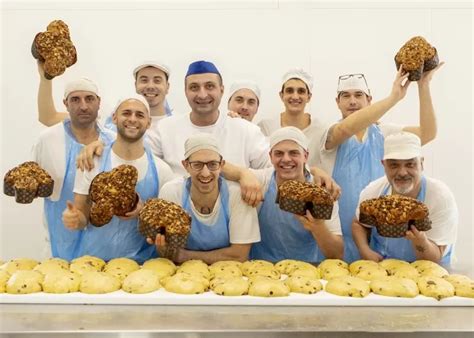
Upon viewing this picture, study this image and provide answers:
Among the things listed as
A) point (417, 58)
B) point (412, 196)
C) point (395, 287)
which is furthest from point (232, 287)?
point (417, 58)

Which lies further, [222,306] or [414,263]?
[414,263]

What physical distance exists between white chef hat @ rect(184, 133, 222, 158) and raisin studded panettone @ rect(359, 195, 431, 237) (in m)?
0.77

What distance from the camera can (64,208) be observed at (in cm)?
281

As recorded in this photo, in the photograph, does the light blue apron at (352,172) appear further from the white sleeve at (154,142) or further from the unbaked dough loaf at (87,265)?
the unbaked dough loaf at (87,265)

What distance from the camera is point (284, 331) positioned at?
1796 mm

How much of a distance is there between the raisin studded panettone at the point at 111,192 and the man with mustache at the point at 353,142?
0.89 m

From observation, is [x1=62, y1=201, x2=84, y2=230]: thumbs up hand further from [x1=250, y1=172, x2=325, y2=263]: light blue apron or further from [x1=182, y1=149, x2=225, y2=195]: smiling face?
[x1=250, y1=172, x2=325, y2=263]: light blue apron

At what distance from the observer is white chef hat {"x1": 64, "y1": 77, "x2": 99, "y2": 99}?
9.13 ft

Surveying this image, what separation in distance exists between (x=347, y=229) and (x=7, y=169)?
1.70 metres

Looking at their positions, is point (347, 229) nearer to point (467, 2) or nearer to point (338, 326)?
point (338, 326)

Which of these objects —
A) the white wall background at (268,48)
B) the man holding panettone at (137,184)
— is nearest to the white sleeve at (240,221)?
the man holding panettone at (137,184)

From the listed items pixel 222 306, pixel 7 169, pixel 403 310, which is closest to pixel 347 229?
pixel 403 310

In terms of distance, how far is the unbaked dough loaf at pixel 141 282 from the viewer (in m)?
2.19

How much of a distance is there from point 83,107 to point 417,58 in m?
1.61
